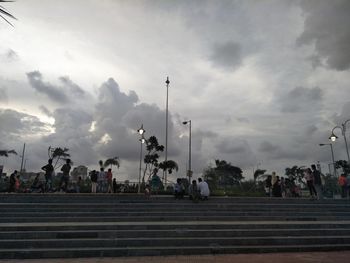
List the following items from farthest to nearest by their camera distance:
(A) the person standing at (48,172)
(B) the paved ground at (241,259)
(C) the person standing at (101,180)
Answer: (C) the person standing at (101,180)
(A) the person standing at (48,172)
(B) the paved ground at (241,259)

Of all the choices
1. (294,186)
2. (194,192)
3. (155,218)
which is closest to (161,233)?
(155,218)

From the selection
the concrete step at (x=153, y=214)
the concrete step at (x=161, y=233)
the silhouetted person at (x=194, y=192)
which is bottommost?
the concrete step at (x=161, y=233)

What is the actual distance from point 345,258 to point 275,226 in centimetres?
251

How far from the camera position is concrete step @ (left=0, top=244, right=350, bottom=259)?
8086 mm

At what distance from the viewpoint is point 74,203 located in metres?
13.2

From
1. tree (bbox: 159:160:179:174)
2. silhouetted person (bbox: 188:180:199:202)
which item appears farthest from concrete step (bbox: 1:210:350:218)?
tree (bbox: 159:160:179:174)

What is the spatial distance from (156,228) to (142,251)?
4.37 feet

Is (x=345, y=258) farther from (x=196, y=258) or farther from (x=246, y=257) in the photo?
(x=196, y=258)

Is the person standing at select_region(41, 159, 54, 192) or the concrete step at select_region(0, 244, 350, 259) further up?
the person standing at select_region(41, 159, 54, 192)

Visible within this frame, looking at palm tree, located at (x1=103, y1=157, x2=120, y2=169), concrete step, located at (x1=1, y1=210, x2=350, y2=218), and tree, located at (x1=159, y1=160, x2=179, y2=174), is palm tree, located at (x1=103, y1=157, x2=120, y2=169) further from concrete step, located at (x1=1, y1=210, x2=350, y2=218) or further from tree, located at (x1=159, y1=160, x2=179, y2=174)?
concrete step, located at (x1=1, y1=210, x2=350, y2=218)

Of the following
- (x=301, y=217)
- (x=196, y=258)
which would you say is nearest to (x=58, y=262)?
(x=196, y=258)

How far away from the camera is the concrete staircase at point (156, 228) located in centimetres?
848

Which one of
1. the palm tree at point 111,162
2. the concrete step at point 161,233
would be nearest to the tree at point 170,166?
the palm tree at point 111,162

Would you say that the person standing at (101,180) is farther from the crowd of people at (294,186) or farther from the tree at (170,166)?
the tree at (170,166)
